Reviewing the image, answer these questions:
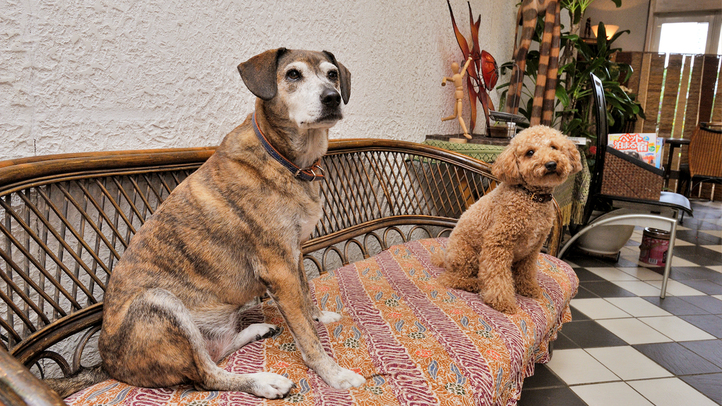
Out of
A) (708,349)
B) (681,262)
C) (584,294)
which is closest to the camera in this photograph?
(708,349)

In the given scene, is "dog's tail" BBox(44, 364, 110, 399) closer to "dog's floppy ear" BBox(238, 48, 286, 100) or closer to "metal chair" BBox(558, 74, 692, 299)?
"dog's floppy ear" BBox(238, 48, 286, 100)

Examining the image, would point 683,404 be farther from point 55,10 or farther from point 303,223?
point 55,10

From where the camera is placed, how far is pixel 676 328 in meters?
2.66

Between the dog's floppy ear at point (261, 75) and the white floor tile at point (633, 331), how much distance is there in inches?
98.1

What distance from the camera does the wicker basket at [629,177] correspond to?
128 inches

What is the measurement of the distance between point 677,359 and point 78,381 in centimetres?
278

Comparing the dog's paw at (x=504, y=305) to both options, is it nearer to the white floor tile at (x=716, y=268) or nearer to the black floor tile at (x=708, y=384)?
the black floor tile at (x=708, y=384)

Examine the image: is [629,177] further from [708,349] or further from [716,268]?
[716,268]

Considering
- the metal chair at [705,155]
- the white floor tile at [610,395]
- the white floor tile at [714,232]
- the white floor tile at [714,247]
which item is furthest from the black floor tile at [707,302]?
the metal chair at [705,155]

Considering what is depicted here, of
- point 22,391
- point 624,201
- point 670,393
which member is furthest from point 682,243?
point 22,391

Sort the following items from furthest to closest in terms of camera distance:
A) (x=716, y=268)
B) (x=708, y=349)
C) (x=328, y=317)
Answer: (x=716, y=268) < (x=708, y=349) < (x=328, y=317)

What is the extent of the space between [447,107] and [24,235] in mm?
3072

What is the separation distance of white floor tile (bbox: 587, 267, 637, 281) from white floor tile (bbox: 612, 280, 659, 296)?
0.07 meters

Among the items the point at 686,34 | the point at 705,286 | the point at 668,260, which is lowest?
the point at 705,286
